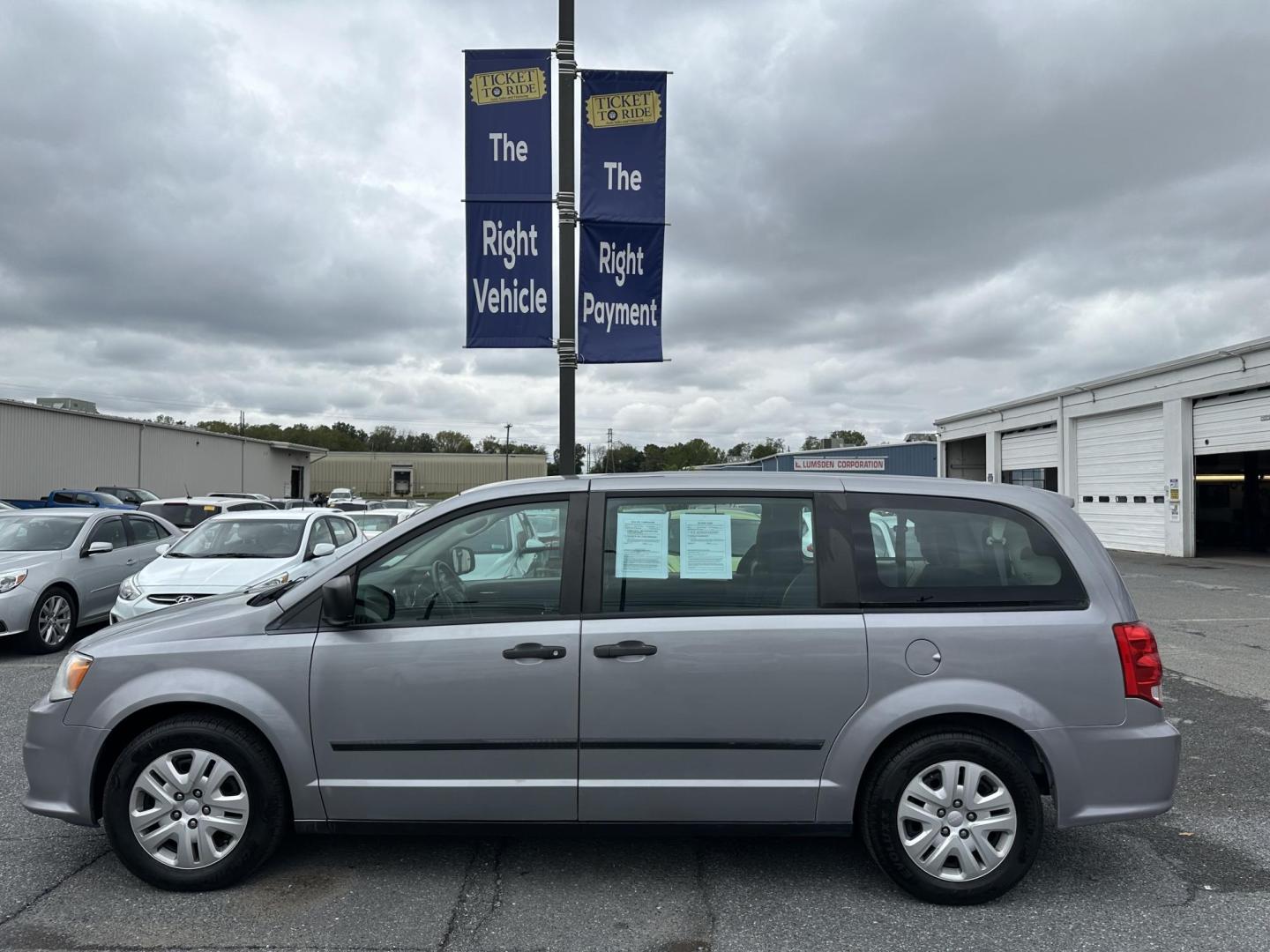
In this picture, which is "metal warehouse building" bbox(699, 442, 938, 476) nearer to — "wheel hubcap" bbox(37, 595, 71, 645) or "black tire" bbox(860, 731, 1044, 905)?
"wheel hubcap" bbox(37, 595, 71, 645)

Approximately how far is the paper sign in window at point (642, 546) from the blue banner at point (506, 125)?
3.86m

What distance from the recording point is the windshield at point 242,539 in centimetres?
890

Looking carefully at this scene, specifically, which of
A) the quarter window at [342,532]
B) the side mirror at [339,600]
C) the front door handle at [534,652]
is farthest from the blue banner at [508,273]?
the quarter window at [342,532]

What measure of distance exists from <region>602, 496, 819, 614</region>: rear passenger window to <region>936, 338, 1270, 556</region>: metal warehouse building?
62.0 feet

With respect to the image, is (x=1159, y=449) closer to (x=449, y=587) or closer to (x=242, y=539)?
(x=242, y=539)

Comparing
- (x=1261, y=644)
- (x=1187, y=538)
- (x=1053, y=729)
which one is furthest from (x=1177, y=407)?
(x=1053, y=729)

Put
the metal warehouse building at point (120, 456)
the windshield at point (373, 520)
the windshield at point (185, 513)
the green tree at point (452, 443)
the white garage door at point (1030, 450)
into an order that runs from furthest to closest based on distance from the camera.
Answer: the green tree at point (452, 443) → the metal warehouse building at point (120, 456) → the white garage door at point (1030, 450) → the windshield at point (185, 513) → the windshield at point (373, 520)

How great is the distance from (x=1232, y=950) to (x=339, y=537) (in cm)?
939

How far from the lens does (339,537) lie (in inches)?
407

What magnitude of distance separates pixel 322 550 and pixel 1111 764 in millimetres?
8096

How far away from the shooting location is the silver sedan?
8.41 metres

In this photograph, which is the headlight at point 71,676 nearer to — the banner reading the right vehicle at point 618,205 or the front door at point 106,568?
the banner reading the right vehicle at point 618,205

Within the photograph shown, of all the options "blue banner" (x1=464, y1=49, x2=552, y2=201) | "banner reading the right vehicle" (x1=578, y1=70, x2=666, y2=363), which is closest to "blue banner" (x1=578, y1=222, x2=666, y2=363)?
"banner reading the right vehicle" (x1=578, y1=70, x2=666, y2=363)

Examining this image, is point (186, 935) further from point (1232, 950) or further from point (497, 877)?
point (1232, 950)
